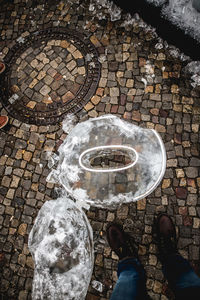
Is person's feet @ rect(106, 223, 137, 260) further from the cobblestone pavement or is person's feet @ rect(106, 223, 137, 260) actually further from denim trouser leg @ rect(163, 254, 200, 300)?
denim trouser leg @ rect(163, 254, 200, 300)

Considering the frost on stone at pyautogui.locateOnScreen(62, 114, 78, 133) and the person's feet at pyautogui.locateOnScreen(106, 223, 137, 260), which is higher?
the frost on stone at pyautogui.locateOnScreen(62, 114, 78, 133)

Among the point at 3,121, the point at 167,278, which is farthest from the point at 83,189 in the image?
the point at 3,121

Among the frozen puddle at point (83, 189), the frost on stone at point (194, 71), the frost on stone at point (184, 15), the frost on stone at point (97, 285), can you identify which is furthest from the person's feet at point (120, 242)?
the frost on stone at point (184, 15)

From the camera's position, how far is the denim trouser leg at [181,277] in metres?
2.35

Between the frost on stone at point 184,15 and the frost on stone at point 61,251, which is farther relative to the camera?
the frost on stone at point 184,15

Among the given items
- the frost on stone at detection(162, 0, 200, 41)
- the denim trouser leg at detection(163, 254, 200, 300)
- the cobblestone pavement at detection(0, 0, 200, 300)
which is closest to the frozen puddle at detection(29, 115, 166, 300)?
the cobblestone pavement at detection(0, 0, 200, 300)

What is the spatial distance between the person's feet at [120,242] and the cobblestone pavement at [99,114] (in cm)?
11

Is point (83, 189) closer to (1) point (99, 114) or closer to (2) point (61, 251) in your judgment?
(2) point (61, 251)

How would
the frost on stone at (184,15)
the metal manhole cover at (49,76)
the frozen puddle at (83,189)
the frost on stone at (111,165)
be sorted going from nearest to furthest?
1. the frozen puddle at (83,189)
2. the frost on stone at (111,165)
3. the frost on stone at (184,15)
4. the metal manhole cover at (49,76)

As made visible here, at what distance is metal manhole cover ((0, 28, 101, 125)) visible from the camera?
3.68m

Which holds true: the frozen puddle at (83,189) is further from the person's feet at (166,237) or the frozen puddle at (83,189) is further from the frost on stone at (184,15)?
the frost on stone at (184,15)

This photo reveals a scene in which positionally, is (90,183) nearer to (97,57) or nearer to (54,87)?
(54,87)

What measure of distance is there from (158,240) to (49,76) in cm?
310

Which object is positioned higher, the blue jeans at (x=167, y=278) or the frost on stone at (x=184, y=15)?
the frost on stone at (x=184, y=15)
